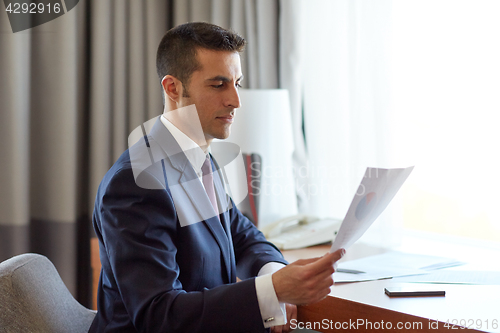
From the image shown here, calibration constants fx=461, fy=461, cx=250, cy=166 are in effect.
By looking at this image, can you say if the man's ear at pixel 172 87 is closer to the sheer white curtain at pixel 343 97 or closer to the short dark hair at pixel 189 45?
the short dark hair at pixel 189 45

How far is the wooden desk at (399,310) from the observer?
0.99m

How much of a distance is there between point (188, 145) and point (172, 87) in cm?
18

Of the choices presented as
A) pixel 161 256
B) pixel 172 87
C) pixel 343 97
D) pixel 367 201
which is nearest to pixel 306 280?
pixel 367 201

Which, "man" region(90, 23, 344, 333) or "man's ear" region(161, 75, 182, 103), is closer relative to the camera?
"man" region(90, 23, 344, 333)

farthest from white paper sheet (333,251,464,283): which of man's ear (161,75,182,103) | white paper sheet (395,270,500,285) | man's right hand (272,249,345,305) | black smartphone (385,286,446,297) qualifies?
man's ear (161,75,182,103)

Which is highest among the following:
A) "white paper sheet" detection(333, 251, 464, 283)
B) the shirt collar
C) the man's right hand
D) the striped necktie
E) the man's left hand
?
the shirt collar

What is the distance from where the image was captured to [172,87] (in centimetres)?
130

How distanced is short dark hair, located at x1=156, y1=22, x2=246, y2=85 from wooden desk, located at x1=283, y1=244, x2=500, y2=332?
72 centimetres

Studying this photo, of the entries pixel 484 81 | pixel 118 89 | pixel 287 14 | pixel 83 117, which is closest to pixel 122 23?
pixel 118 89

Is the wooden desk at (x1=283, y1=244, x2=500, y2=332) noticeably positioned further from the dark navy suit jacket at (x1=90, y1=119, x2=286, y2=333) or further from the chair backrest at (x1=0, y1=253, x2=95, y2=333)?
the chair backrest at (x1=0, y1=253, x2=95, y2=333)

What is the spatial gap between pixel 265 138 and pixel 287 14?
2.12ft

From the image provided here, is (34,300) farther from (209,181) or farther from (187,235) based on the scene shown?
Result: (209,181)

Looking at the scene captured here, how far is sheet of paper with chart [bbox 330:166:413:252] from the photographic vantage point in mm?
901

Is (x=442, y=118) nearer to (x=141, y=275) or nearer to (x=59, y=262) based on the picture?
(x=141, y=275)
